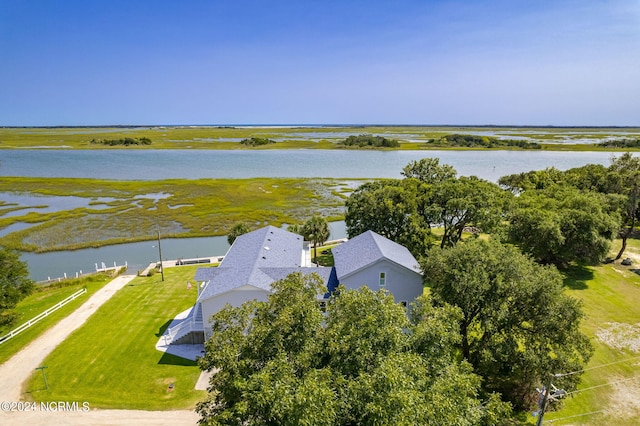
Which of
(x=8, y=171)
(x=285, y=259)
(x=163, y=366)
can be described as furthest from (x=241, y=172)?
(x=163, y=366)

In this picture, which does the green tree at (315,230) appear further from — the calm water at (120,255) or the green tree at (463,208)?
the calm water at (120,255)

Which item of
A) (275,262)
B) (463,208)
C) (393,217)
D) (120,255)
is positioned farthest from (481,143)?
(275,262)

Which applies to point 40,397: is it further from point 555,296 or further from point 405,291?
point 555,296

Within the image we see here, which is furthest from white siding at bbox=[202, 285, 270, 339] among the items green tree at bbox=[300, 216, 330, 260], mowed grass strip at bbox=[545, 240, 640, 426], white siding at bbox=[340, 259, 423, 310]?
mowed grass strip at bbox=[545, 240, 640, 426]

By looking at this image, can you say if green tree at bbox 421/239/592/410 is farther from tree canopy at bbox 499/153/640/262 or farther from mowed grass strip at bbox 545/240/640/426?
tree canopy at bbox 499/153/640/262

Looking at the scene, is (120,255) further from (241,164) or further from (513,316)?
(241,164)
